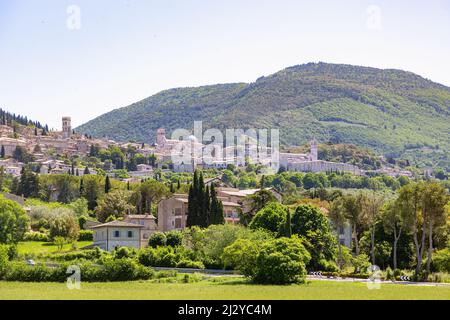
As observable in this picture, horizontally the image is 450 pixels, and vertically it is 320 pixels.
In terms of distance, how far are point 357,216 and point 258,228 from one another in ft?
25.9

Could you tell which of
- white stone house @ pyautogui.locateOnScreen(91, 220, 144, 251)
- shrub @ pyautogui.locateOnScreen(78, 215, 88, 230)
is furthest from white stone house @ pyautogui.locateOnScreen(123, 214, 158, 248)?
shrub @ pyautogui.locateOnScreen(78, 215, 88, 230)

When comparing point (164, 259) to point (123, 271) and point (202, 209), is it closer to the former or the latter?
point (123, 271)

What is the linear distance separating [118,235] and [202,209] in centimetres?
757

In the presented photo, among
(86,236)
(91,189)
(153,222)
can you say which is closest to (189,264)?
(153,222)

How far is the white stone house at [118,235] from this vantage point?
68.1 m

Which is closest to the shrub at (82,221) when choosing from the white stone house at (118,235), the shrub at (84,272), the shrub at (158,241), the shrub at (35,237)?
the shrub at (35,237)

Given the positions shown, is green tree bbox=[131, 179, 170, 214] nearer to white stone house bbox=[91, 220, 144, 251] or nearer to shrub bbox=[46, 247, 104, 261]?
white stone house bbox=[91, 220, 144, 251]

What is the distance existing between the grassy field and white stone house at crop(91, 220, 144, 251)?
2292 centimetres

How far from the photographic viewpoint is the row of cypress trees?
69.6 meters

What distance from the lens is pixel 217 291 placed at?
3853 centimetres

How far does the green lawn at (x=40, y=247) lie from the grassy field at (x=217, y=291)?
23442mm

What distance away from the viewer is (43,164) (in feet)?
610

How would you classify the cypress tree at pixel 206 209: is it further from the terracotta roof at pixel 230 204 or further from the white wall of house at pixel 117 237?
the terracotta roof at pixel 230 204
